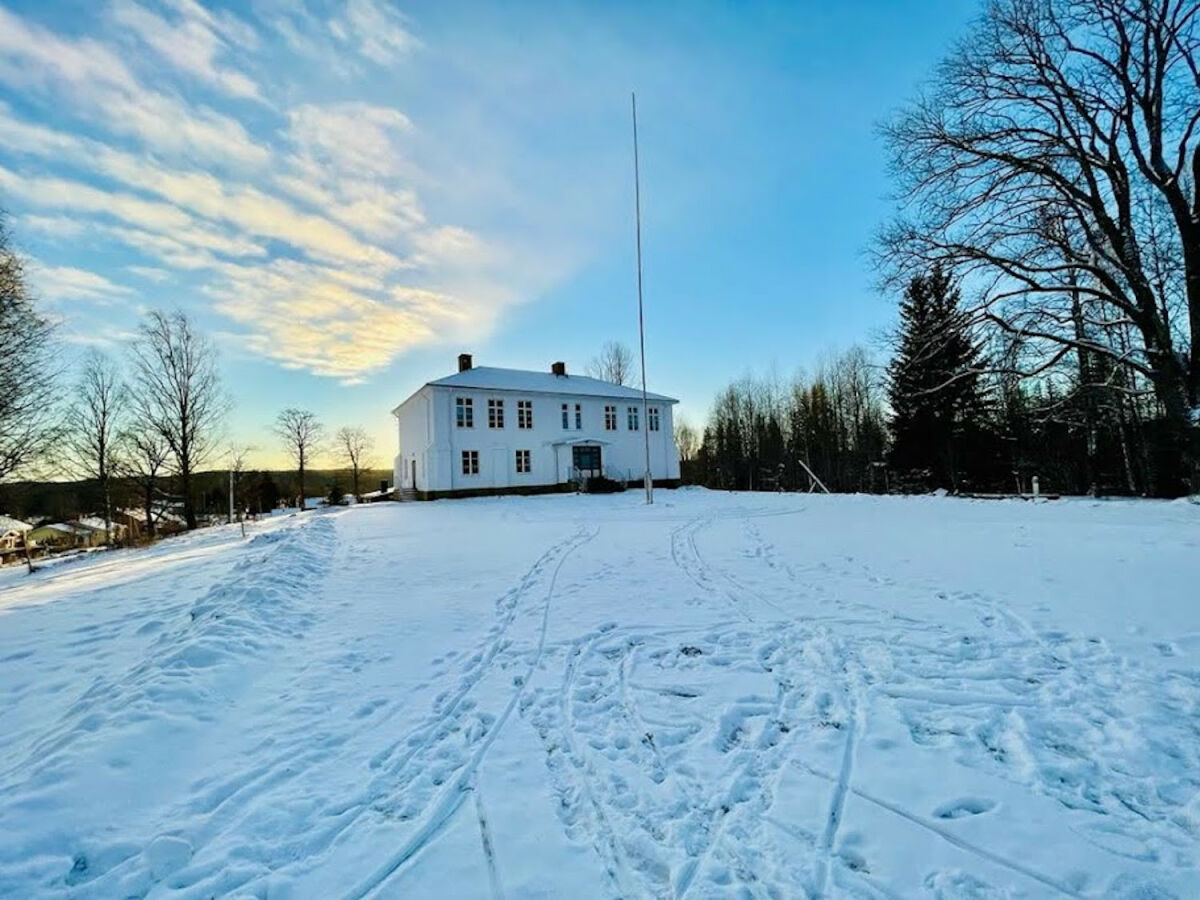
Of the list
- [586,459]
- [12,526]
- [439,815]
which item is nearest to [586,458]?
[586,459]

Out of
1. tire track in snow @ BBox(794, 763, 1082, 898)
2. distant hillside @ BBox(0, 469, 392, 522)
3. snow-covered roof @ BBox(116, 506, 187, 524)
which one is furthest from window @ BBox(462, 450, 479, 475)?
tire track in snow @ BBox(794, 763, 1082, 898)

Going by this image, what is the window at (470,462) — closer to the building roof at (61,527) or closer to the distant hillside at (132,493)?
the distant hillside at (132,493)

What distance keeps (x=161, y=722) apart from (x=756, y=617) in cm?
513

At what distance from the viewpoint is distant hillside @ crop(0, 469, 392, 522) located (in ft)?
60.2

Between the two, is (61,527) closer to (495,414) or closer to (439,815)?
(495,414)

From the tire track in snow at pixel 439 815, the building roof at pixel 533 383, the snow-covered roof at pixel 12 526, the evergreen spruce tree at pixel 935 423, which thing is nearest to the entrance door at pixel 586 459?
the building roof at pixel 533 383

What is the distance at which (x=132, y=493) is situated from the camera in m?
Result: 30.3

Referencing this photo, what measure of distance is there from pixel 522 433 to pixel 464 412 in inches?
147

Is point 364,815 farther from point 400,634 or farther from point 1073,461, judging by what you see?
point 1073,461

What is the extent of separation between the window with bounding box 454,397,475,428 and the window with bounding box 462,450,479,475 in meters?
1.54

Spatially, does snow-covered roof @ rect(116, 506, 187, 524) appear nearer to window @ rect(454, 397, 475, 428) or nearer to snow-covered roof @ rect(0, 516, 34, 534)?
snow-covered roof @ rect(0, 516, 34, 534)

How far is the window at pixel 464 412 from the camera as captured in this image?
2894cm

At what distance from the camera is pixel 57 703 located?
3891 mm

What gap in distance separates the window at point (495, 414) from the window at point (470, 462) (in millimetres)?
1880
